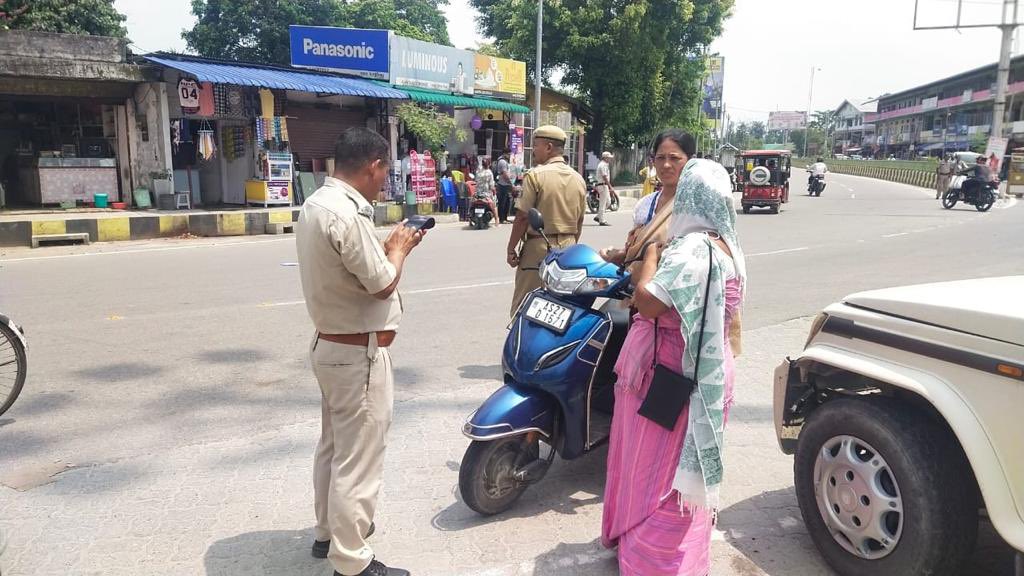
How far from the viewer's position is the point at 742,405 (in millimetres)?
4957

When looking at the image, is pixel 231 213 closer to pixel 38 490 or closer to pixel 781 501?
pixel 38 490

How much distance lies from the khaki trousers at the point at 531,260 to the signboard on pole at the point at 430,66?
15.1 metres

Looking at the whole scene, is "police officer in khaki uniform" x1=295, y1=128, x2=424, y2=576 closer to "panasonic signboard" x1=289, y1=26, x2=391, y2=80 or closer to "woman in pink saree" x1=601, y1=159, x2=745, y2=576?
"woman in pink saree" x1=601, y1=159, x2=745, y2=576

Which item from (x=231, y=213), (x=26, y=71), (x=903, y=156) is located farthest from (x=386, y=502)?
(x=903, y=156)

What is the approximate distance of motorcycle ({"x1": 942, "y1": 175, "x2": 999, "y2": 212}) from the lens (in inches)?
856

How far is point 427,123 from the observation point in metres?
19.0

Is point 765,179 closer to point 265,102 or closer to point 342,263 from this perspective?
point 265,102

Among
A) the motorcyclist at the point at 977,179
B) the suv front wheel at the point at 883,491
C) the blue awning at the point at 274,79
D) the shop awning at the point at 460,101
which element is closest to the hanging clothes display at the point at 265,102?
the blue awning at the point at 274,79

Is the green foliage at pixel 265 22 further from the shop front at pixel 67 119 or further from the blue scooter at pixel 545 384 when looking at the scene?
the blue scooter at pixel 545 384

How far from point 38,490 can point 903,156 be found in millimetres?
90645

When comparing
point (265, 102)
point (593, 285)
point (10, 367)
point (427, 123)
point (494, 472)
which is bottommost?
point (494, 472)

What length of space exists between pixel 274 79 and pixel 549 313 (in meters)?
14.3

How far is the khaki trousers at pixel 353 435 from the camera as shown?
8.68ft

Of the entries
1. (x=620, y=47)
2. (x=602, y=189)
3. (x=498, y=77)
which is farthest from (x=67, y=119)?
(x=620, y=47)
